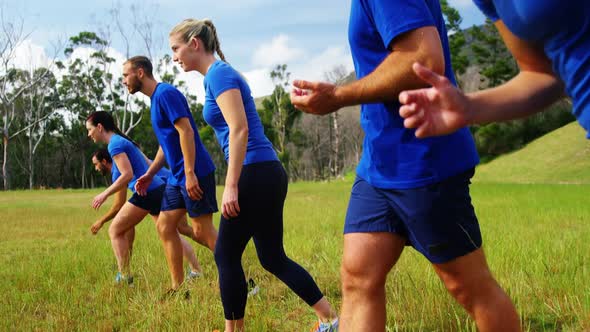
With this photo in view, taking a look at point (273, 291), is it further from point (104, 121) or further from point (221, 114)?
point (104, 121)

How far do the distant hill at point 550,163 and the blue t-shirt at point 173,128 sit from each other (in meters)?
22.3

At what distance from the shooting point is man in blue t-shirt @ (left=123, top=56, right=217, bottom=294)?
13.0ft

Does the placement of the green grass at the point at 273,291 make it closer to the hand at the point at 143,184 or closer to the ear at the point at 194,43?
the hand at the point at 143,184

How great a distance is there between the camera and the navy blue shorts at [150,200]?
488cm

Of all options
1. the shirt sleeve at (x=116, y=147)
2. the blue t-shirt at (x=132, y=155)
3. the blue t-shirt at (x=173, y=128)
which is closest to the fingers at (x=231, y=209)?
the blue t-shirt at (x=173, y=128)

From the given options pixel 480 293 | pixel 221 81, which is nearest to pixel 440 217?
pixel 480 293

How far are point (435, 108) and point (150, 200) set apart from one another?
397 centimetres

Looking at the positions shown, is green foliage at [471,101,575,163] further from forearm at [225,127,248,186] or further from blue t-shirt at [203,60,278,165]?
forearm at [225,127,248,186]

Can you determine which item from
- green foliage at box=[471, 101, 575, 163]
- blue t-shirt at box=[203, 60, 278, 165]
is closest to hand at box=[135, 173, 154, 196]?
blue t-shirt at box=[203, 60, 278, 165]

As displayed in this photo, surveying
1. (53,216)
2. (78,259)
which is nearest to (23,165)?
Result: (53,216)

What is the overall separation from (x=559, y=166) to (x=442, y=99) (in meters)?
27.6

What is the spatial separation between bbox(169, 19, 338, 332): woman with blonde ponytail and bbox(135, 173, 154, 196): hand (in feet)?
5.52

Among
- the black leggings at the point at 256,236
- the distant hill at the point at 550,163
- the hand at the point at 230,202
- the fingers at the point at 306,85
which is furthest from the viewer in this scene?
the distant hill at the point at 550,163

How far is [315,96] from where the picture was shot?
1738 millimetres
